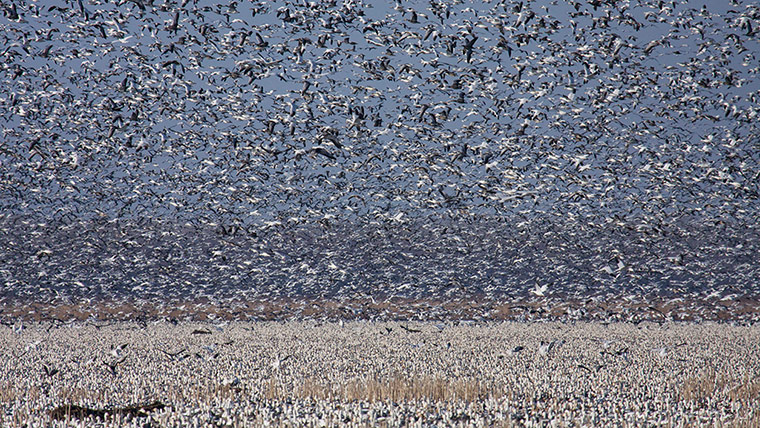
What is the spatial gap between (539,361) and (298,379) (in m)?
7.93

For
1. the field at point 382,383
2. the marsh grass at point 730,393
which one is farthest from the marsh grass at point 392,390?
the marsh grass at point 730,393

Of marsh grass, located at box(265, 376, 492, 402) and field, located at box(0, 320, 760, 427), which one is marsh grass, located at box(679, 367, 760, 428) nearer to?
field, located at box(0, 320, 760, 427)

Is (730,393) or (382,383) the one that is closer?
(730,393)

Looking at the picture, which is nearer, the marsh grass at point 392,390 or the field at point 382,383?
the field at point 382,383

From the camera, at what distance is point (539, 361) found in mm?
19328

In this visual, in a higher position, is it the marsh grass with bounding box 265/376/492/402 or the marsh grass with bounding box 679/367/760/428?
the marsh grass with bounding box 679/367/760/428

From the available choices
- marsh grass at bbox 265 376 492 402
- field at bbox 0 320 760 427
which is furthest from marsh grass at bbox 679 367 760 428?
marsh grass at bbox 265 376 492 402

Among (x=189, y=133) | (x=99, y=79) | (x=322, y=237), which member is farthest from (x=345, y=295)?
(x=99, y=79)

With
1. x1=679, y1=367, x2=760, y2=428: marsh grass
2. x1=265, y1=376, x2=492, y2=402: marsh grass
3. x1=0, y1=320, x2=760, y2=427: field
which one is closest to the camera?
x1=0, y1=320, x2=760, y2=427: field

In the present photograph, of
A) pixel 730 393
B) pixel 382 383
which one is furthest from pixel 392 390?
pixel 730 393

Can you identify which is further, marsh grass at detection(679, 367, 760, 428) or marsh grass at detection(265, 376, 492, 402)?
marsh grass at detection(265, 376, 492, 402)

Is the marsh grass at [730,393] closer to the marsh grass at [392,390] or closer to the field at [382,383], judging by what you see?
the field at [382,383]

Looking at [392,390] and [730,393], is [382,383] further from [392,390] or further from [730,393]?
[730,393]

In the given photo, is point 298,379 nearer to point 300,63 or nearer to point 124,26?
point 300,63
